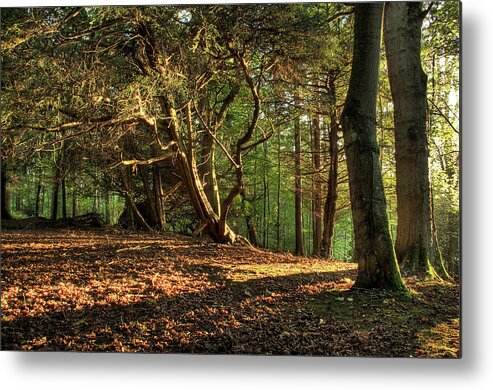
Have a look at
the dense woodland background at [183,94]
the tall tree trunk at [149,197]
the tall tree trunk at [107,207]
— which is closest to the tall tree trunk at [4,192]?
the dense woodland background at [183,94]

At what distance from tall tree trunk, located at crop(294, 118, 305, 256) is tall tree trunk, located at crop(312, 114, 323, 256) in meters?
0.18

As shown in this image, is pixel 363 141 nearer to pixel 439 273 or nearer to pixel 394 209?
pixel 394 209

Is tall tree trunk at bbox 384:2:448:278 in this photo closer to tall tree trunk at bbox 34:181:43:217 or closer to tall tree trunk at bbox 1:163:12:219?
tall tree trunk at bbox 34:181:43:217

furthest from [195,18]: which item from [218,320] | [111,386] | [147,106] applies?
[111,386]

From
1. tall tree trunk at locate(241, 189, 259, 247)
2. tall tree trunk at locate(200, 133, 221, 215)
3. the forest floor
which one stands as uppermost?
tall tree trunk at locate(200, 133, 221, 215)

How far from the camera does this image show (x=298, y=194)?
4.71m

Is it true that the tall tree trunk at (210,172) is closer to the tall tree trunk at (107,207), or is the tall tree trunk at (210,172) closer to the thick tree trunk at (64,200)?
the tall tree trunk at (107,207)

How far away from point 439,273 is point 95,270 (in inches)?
101

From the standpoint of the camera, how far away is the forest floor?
97.3 inches

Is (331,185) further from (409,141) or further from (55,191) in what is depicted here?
(55,191)

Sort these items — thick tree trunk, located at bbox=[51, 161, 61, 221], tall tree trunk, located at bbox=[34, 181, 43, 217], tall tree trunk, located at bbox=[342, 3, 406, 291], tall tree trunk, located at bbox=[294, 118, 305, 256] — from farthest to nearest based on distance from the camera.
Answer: tall tree trunk, located at bbox=[294, 118, 305, 256]
thick tree trunk, located at bbox=[51, 161, 61, 221]
tall tree trunk, located at bbox=[34, 181, 43, 217]
tall tree trunk, located at bbox=[342, 3, 406, 291]

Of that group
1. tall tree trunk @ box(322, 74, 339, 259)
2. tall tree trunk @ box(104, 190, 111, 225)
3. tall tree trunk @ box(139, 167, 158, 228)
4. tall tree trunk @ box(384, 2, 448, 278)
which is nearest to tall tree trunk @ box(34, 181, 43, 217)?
tall tree trunk @ box(104, 190, 111, 225)

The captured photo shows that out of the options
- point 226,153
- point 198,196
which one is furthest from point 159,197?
point 226,153

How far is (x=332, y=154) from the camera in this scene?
404 centimetres
